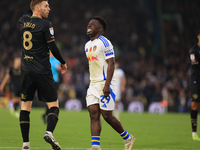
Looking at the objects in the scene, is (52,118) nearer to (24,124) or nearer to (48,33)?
(24,124)

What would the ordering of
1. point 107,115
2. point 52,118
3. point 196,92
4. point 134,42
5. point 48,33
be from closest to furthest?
1. point 48,33
2. point 52,118
3. point 107,115
4. point 196,92
5. point 134,42

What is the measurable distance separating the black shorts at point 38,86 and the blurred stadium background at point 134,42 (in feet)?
53.4

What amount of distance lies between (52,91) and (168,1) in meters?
24.5

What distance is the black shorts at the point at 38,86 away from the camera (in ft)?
18.3

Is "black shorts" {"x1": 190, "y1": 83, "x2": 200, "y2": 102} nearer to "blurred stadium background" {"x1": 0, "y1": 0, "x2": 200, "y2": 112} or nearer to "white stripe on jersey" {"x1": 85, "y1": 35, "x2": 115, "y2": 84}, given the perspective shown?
"white stripe on jersey" {"x1": 85, "y1": 35, "x2": 115, "y2": 84}

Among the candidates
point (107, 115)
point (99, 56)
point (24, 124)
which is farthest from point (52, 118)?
point (99, 56)

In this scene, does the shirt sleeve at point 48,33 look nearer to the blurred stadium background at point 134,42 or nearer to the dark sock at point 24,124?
the dark sock at point 24,124

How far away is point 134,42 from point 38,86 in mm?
24799

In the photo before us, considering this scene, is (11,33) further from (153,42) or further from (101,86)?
(101,86)

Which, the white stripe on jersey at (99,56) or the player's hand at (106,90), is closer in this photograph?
the player's hand at (106,90)

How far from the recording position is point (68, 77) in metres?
25.4

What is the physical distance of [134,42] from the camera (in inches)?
1179

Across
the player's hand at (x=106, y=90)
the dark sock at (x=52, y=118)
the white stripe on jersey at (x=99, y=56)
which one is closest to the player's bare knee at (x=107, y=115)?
the player's hand at (x=106, y=90)

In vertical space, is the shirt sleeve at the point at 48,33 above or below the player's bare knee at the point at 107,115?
above
